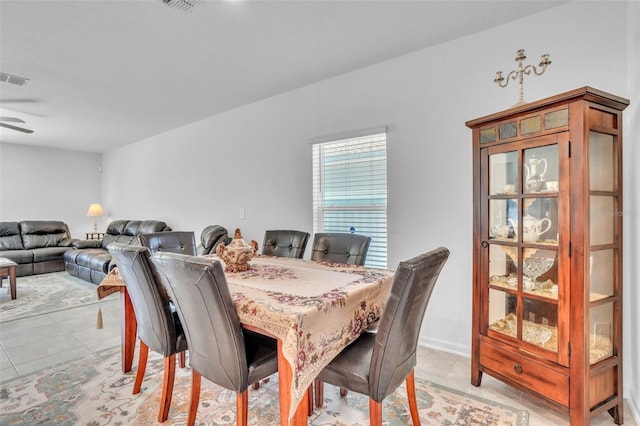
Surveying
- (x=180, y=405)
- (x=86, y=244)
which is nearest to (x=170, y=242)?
(x=180, y=405)

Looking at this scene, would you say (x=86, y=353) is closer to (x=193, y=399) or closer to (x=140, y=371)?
(x=140, y=371)

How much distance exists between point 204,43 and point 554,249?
2.86 m

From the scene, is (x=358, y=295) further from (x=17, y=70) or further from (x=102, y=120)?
(x=102, y=120)

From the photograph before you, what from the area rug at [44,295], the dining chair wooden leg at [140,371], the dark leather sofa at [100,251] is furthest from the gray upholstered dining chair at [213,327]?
the dark leather sofa at [100,251]

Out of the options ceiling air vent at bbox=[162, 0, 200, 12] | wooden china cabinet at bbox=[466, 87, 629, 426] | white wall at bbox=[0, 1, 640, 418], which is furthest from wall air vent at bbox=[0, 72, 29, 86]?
wooden china cabinet at bbox=[466, 87, 629, 426]

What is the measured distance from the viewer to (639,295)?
73.5 inches

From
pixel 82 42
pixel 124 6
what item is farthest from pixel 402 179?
pixel 82 42

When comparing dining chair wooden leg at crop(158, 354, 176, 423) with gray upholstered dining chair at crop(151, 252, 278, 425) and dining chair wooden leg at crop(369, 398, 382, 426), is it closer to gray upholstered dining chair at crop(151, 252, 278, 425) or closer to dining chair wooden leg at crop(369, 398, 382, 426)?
gray upholstered dining chair at crop(151, 252, 278, 425)

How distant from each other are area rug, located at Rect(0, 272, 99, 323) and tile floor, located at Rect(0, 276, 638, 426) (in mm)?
296

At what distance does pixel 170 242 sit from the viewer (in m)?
2.90

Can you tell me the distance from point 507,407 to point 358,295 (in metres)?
1.18

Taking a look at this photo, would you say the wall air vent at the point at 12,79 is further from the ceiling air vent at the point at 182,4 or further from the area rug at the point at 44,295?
the area rug at the point at 44,295

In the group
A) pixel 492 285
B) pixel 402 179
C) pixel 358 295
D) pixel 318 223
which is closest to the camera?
pixel 358 295

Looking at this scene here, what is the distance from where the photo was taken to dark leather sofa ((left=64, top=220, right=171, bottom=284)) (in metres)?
4.91
